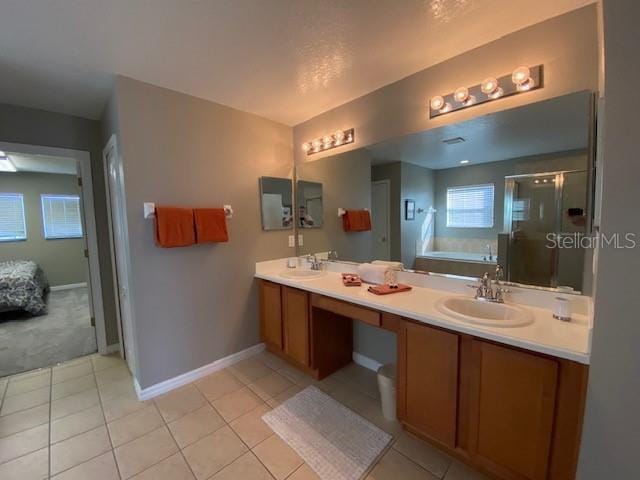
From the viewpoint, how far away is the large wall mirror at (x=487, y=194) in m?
1.46

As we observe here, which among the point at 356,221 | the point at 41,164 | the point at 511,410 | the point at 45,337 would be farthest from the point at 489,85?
the point at 41,164

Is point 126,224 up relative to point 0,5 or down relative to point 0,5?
down

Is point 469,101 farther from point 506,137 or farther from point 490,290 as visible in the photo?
point 490,290

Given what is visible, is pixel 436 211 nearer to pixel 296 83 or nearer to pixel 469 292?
pixel 469 292

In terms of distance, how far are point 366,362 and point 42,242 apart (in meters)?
6.65

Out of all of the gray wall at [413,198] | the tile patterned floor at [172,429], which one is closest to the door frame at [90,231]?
the tile patterned floor at [172,429]

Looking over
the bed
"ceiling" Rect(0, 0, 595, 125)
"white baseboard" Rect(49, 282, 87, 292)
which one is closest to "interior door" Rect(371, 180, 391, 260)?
"ceiling" Rect(0, 0, 595, 125)

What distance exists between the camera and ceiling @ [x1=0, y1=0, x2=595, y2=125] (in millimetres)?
1351

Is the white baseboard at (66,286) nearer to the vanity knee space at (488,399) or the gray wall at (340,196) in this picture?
the gray wall at (340,196)

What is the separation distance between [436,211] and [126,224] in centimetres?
234

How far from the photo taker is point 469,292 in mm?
1806

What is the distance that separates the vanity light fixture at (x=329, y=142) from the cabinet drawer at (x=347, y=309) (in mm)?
1442

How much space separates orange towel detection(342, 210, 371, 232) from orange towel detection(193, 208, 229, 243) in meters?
1.11

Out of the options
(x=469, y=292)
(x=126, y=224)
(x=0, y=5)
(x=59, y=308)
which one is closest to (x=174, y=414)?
(x=126, y=224)
